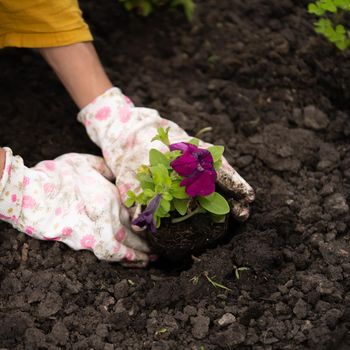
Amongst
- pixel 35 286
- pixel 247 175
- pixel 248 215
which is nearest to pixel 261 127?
pixel 247 175

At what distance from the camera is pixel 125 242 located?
2.64 metres

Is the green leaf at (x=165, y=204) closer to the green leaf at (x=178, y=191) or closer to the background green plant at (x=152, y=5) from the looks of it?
the green leaf at (x=178, y=191)

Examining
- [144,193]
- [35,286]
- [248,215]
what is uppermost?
[144,193]

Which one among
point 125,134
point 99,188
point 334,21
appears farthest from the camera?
point 334,21

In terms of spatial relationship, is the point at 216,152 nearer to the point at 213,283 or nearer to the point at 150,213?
the point at 150,213

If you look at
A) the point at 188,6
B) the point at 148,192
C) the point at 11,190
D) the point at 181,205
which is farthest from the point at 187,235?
the point at 188,6

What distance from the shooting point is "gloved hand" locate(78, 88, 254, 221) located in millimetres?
2672

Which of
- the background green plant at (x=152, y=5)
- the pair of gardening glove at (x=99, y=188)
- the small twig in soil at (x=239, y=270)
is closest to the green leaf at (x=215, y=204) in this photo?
the pair of gardening glove at (x=99, y=188)

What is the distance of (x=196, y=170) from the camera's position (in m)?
2.27

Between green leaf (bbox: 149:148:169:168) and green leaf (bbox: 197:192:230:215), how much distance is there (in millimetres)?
180

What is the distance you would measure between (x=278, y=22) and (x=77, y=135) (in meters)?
1.27

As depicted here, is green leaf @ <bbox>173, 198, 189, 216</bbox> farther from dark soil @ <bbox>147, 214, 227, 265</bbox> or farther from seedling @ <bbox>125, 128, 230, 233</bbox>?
dark soil @ <bbox>147, 214, 227, 265</bbox>

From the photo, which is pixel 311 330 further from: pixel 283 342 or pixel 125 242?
pixel 125 242

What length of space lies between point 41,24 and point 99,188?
29.9 inches
